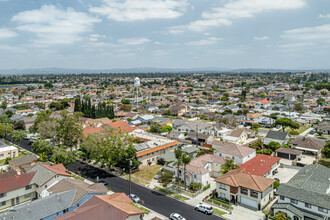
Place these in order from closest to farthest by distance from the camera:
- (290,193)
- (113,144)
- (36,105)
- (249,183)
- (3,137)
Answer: (290,193) < (249,183) < (113,144) < (3,137) < (36,105)

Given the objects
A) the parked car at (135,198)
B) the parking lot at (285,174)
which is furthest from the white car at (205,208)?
the parking lot at (285,174)

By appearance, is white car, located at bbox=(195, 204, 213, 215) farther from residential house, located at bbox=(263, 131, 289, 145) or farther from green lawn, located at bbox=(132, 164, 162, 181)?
residential house, located at bbox=(263, 131, 289, 145)

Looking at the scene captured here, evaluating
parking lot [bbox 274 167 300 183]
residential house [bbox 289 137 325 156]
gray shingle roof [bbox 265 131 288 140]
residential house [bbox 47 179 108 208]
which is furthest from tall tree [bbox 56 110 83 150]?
residential house [bbox 289 137 325 156]

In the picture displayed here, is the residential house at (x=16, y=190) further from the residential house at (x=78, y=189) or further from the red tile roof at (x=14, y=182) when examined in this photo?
the residential house at (x=78, y=189)

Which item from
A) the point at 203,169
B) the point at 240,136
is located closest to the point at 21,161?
the point at 203,169

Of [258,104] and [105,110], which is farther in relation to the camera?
[258,104]

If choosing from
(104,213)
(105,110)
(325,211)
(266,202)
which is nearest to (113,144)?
(104,213)

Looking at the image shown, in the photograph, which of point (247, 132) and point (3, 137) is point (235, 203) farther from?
point (3, 137)
